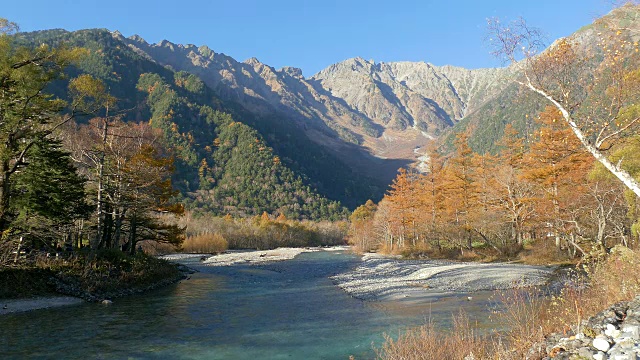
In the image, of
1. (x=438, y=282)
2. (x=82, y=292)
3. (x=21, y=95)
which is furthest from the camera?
(x=438, y=282)

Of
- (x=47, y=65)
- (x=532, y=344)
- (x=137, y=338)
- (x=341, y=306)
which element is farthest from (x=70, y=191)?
(x=532, y=344)

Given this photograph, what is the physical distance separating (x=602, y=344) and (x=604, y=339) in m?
0.13

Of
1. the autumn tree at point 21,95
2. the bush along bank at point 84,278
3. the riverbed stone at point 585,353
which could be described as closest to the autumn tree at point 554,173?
the riverbed stone at point 585,353

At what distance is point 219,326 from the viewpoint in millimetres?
16000

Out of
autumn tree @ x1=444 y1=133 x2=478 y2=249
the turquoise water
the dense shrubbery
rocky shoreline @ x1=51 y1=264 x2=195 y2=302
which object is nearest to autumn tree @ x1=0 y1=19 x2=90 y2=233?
rocky shoreline @ x1=51 y1=264 x2=195 y2=302

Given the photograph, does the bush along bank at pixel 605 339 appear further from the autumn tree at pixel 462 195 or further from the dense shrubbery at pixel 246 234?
the dense shrubbery at pixel 246 234

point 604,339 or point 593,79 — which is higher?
point 593,79

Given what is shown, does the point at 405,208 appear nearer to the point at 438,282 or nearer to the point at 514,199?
the point at 514,199

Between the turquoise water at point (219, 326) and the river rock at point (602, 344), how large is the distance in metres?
6.07

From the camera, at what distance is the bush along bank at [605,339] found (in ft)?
18.7

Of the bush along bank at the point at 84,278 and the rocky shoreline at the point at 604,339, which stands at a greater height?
the rocky shoreline at the point at 604,339

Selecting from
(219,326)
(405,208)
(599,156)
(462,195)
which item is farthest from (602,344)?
(405,208)

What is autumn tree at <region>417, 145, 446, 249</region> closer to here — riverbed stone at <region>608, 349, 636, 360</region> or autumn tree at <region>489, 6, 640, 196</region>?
autumn tree at <region>489, 6, 640, 196</region>

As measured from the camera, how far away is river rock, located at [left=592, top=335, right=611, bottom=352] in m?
5.86
